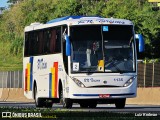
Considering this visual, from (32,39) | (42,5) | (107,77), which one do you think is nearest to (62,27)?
(107,77)

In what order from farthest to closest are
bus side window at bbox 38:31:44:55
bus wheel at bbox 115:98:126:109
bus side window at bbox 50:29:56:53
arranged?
bus side window at bbox 38:31:44:55 → bus side window at bbox 50:29:56:53 → bus wheel at bbox 115:98:126:109

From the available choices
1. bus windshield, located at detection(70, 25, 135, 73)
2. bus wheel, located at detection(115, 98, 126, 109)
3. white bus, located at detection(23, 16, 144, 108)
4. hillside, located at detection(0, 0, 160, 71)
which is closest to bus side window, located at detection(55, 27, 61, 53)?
white bus, located at detection(23, 16, 144, 108)

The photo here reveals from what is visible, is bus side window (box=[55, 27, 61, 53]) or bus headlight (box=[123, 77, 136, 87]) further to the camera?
bus side window (box=[55, 27, 61, 53])

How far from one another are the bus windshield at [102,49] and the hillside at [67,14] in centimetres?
6843

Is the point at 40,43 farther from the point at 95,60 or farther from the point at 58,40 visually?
the point at 95,60

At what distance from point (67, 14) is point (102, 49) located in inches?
3523

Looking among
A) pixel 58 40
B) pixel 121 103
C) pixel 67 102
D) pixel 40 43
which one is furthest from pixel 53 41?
pixel 121 103

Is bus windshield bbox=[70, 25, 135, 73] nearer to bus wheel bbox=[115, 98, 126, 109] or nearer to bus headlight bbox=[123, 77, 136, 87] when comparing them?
bus headlight bbox=[123, 77, 136, 87]

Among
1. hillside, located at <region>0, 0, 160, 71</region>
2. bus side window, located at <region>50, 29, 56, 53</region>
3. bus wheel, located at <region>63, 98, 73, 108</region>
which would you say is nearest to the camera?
bus wheel, located at <region>63, 98, 73, 108</region>

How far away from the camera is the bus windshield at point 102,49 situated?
3009 cm

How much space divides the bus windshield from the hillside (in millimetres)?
68426

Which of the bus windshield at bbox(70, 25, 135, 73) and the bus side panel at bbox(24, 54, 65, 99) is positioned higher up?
the bus windshield at bbox(70, 25, 135, 73)

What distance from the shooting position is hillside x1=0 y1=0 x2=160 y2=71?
10600 cm

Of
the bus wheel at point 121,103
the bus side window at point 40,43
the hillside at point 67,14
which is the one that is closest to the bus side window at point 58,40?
the bus side window at point 40,43
